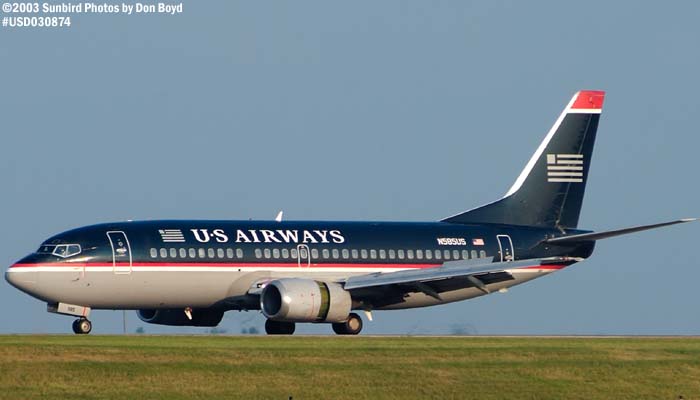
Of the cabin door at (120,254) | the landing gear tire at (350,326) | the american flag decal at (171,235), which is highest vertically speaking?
A: the american flag decal at (171,235)

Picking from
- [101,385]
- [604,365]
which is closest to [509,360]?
[604,365]

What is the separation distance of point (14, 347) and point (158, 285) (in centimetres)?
1604

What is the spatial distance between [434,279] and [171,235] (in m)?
11.0

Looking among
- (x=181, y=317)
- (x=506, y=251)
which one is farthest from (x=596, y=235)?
(x=181, y=317)

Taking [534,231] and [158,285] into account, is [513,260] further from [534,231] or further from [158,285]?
[158,285]

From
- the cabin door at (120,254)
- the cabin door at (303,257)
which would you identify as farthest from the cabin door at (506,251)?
the cabin door at (120,254)

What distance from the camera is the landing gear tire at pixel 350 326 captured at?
212ft

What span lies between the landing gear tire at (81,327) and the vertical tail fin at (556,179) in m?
18.9

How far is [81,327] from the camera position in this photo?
60.2 m

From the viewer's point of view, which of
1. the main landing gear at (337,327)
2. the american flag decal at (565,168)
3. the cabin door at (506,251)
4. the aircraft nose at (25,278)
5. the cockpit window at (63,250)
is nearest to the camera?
the aircraft nose at (25,278)

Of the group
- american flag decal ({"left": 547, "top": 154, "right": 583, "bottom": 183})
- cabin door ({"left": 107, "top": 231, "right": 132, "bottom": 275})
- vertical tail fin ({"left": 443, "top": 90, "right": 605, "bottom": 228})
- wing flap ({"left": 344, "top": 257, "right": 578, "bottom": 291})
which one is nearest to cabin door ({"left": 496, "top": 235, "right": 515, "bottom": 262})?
vertical tail fin ({"left": 443, "top": 90, "right": 605, "bottom": 228})

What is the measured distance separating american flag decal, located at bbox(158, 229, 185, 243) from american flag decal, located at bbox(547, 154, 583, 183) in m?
19.7

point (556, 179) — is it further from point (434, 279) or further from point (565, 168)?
point (434, 279)

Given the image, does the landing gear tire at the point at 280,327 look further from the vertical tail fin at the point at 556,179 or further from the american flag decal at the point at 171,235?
the vertical tail fin at the point at 556,179
